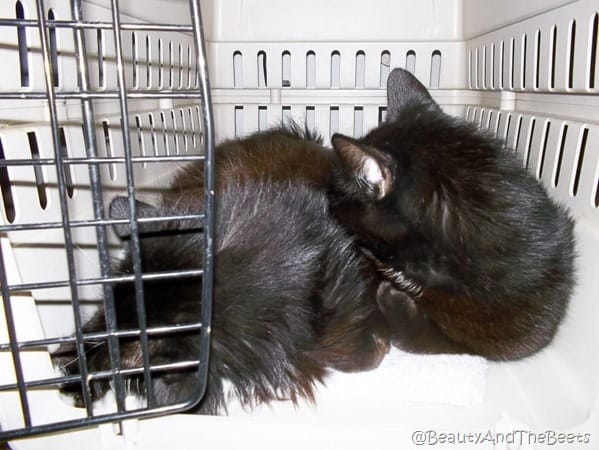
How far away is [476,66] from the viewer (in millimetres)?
1479

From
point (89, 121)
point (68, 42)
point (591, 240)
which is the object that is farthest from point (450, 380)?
point (68, 42)

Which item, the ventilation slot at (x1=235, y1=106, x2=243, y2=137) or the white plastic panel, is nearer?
the white plastic panel

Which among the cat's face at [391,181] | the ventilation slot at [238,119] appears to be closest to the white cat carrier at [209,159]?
the ventilation slot at [238,119]

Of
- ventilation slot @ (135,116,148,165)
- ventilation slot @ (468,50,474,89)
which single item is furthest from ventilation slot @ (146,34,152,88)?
ventilation slot @ (468,50,474,89)

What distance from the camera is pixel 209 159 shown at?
0.55 meters

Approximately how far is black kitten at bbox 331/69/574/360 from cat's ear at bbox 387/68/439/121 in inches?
4.5

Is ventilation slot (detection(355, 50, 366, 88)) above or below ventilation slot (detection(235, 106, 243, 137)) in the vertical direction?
above

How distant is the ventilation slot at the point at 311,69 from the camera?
5.45ft

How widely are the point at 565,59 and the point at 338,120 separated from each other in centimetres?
85

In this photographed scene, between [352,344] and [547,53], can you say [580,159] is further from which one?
[352,344]

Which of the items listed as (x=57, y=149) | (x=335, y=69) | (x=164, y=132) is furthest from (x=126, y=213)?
(x=335, y=69)

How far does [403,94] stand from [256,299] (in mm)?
559

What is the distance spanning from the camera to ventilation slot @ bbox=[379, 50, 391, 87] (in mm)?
1679

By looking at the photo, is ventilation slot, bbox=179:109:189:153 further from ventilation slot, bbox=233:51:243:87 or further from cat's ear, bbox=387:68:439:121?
cat's ear, bbox=387:68:439:121
